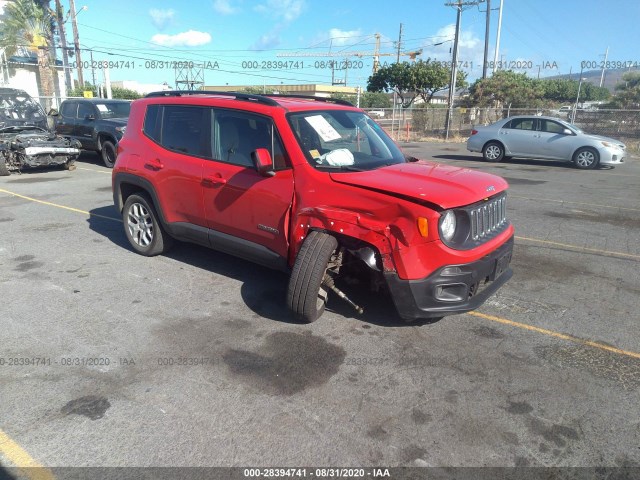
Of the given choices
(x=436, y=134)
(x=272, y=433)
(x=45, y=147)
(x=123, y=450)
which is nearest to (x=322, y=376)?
(x=272, y=433)

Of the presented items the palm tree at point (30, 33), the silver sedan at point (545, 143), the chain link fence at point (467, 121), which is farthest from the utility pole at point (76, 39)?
the silver sedan at point (545, 143)

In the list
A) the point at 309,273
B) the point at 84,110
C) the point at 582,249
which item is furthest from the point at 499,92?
the point at 309,273

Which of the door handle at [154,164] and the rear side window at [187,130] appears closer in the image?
the rear side window at [187,130]

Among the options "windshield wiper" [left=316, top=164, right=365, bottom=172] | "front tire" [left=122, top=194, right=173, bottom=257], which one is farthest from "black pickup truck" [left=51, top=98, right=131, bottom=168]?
"windshield wiper" [left=316, top=164, right=365, bottom=172]

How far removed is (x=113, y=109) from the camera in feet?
45.7

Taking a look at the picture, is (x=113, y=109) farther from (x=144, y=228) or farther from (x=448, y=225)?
(x=448, y=225)

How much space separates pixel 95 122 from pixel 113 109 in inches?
29.8

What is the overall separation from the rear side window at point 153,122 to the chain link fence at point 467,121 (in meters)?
20.9

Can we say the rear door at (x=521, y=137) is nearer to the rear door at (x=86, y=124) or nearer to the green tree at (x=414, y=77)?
the rear door at (x=86, y=124)

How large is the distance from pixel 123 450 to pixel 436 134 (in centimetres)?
2919

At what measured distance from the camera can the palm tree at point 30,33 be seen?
115 feet

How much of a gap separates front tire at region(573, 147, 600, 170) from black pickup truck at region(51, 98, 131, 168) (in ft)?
44.1

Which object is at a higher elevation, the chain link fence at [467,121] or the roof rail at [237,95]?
the roof rail at [237,95]

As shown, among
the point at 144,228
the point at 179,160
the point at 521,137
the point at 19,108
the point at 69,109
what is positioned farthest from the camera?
the point at 521,137
